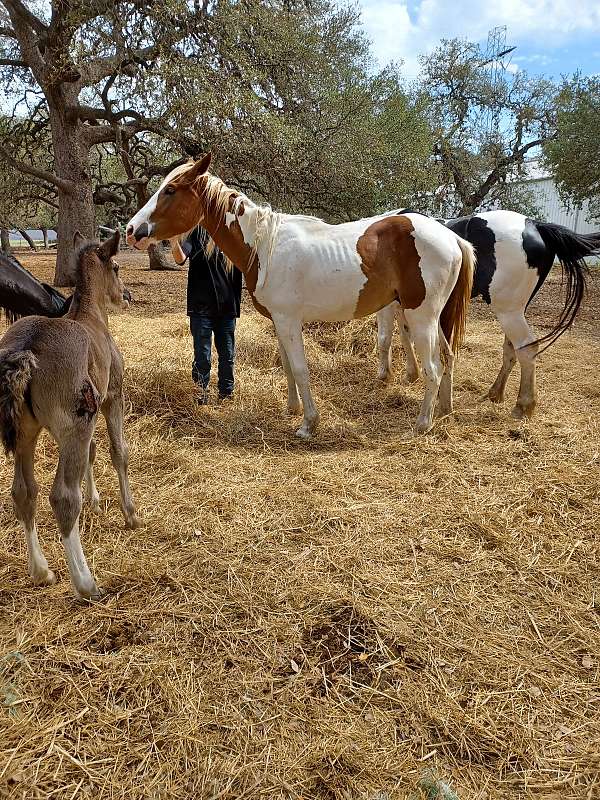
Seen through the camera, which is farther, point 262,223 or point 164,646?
point 262,223

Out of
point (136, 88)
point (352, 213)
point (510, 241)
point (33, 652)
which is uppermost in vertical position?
point (136, 88)

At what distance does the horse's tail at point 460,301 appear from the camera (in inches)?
168

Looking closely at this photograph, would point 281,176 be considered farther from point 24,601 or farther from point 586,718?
point 586,718

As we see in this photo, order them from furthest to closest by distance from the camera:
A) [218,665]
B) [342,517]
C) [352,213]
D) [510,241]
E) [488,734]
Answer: [352,213], [510,241], [342,517], [218,665], [488,734]

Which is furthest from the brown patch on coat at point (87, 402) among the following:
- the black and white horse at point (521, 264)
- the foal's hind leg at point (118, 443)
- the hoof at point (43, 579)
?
the black and white horse at point (521, 264)

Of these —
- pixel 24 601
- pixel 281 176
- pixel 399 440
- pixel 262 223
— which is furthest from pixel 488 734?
pixel 281 176

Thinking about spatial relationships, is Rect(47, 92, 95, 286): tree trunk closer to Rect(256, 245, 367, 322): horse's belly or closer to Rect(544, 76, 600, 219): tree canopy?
Rect(256, 245, 367, 322): horse's belly

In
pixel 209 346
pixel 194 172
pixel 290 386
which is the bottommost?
pixel 290 386

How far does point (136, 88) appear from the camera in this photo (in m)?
7.88

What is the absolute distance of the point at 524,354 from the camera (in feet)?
15.1

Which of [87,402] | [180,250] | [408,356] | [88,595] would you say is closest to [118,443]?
[87,402]

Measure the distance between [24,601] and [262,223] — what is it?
322 centimetres

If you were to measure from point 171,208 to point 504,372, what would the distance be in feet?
11.7

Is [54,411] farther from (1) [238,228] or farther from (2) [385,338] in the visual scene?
(2) [385,338]
